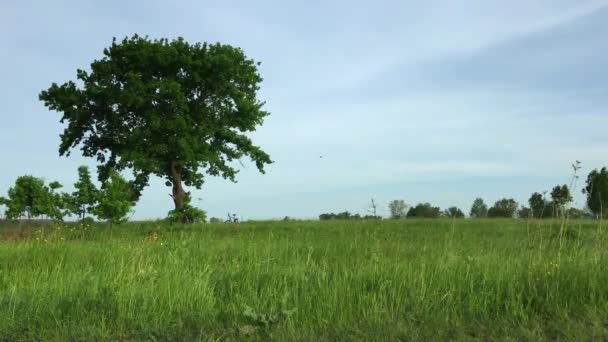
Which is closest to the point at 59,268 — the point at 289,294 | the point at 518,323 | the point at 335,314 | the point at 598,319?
the point at 289,294

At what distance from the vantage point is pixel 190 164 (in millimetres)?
32312

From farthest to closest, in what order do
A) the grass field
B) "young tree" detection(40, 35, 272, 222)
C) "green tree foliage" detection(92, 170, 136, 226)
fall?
"young tree" detection(40, 35, 272, 222) < "green tree foliage" detection(92, 170, 136, 226) < the grass field

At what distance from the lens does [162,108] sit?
103 feet

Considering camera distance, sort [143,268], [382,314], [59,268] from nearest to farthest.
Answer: [382,314], [143,268], [59,268]

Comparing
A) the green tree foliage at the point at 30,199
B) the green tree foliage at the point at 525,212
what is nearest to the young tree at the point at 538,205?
the green tree foliage at the point at 525,212

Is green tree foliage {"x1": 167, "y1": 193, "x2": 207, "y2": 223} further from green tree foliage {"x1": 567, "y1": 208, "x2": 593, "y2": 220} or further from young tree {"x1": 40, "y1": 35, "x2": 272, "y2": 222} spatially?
green tree foliage {"x1": 567, "y1": 208, "x2": 593, "y2": 220}

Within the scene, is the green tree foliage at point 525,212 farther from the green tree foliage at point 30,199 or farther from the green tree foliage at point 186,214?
the green tree foliage at point 30,199

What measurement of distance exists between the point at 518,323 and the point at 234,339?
7.76 feet

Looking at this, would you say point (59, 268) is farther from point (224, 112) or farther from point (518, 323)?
point (224, 112)

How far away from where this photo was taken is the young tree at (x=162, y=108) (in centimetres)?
3023

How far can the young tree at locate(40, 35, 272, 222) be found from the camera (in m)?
30.2

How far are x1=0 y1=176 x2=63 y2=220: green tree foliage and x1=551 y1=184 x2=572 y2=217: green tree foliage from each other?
16.8 meters

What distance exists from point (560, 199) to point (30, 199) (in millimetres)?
19503

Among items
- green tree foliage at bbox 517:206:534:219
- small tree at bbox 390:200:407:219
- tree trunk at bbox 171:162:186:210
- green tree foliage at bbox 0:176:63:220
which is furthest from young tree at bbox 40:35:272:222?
green tree foliage at bbox 517:206:534:219
